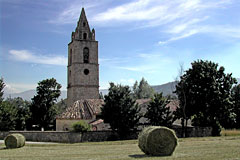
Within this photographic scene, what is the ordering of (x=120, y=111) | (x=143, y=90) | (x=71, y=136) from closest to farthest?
1. (x=120, y=111)
2. (x=71, y=136)
3. (x=143, y=90)

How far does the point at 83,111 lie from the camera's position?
152ft

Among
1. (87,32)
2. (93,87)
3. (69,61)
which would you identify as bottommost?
(93,87)

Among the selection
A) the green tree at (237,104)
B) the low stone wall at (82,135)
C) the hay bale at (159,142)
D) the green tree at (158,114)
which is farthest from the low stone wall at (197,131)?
the hay bale at (159,142)

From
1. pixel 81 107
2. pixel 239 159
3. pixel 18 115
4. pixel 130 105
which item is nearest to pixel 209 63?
pixel 130 105

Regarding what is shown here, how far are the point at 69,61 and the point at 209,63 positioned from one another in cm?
3108

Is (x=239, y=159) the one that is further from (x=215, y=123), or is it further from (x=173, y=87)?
(x=173, y=87)

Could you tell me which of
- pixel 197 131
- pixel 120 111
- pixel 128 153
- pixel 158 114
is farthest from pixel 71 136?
pixel 128 153

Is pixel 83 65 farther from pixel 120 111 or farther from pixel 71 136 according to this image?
pixel 120 111

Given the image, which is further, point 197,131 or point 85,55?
point 85,55

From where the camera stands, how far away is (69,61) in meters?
61.8

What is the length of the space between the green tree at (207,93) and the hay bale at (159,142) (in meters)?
21.1

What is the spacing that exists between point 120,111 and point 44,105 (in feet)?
82.6

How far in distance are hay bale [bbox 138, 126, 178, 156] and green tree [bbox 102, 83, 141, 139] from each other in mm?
17643

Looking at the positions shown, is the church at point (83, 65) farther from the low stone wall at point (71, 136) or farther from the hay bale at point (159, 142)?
the hay bale at point (159, 142)
